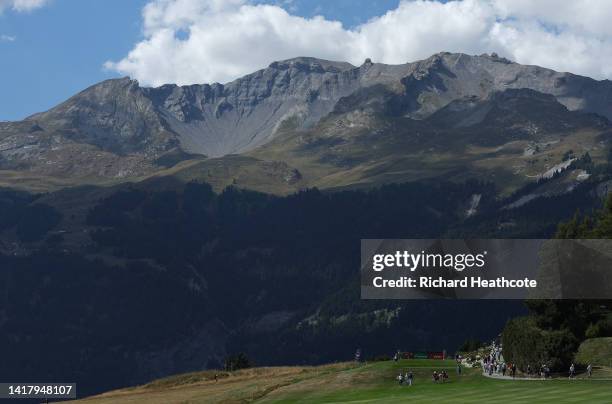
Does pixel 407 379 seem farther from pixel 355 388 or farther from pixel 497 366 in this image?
pixel 497 366

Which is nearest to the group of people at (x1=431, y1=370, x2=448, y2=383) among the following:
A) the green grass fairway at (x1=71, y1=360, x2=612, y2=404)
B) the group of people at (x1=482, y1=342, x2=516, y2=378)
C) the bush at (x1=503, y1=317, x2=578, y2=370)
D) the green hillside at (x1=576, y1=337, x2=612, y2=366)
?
the green grass fairway at (x1=71, y1=360, x2=612, y2=404)

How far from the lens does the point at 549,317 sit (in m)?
132

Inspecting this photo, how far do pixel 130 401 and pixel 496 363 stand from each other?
48038 mm

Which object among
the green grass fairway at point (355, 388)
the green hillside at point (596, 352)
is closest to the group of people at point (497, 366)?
the green grass fairway at point (355, 388)

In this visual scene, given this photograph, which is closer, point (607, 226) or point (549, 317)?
point (549, 317)

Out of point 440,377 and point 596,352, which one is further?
point 596,352

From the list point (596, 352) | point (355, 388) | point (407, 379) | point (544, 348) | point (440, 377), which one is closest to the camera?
point (544, 348)

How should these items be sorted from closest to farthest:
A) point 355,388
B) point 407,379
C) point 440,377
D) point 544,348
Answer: point 544,348 < point 440,377 < point 407,379 < point 355,388

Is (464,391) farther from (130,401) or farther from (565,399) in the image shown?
(130,401)

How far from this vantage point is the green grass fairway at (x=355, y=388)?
9431 centimetres

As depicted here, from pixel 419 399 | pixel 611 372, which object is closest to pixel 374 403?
pixel 419 399

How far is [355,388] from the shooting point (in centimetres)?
11850

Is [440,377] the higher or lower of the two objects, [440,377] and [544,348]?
the lower

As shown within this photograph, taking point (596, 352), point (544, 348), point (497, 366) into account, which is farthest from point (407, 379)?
point (596, 352)
